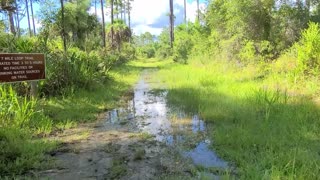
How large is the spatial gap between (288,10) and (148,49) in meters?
56.6

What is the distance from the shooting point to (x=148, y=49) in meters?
68.2

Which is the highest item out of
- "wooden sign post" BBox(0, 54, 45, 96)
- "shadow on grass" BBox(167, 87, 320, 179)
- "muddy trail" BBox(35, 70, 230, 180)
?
"wooden sign post" BBox(0, 54, 45, 96)

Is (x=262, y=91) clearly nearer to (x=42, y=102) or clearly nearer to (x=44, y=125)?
(x=44, y=125)

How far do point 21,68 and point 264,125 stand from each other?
16.6ft

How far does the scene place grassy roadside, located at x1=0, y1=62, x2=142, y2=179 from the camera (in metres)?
4.64

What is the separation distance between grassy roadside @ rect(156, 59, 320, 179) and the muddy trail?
1.19ft

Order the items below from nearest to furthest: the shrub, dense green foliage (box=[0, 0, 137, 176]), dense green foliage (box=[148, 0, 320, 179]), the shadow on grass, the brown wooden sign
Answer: the shadow on grass → dense green foliage (box=[148, 0, 320, 179]) → dense green foliage (box=[0, 0, 137, 176]) → the brown wooden sign → the shrub

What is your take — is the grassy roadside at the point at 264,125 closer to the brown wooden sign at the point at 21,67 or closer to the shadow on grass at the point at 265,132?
the shadow on grass at the point at 265,132

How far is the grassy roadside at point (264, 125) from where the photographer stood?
13.7ft

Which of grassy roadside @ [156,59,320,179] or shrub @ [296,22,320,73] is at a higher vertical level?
shrub @ [296,22,320,73]

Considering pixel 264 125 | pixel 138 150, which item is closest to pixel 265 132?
pixel 264 125

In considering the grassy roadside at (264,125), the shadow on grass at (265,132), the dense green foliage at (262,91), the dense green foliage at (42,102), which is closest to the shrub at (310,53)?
the dense green foliage at (262,91)

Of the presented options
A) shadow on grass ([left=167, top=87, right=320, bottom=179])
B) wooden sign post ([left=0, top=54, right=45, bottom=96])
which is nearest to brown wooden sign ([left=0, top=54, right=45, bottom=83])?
wooden sign post ([left=0, top=54, right=45, bottom=96])

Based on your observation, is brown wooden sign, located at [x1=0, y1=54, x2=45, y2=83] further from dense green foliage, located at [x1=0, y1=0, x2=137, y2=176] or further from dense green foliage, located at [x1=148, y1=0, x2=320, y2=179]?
dense green foliage, located at [x1=148, y1=0, x2=320, y2=179]
